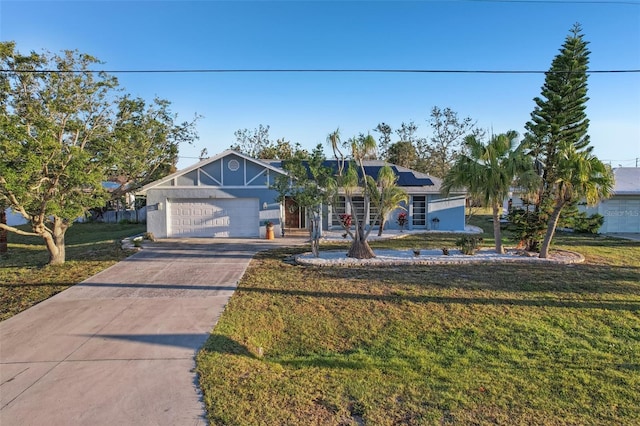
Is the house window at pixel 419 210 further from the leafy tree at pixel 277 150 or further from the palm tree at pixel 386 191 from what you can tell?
the leafy tree at pixel 277 150

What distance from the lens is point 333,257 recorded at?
12047mm

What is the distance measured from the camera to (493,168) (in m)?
11.8

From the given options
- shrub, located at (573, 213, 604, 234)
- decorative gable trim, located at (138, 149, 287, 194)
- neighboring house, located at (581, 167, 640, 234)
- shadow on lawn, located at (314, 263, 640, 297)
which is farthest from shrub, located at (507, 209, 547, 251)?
decorative gable trim, located at (138, 149, 287, 194)

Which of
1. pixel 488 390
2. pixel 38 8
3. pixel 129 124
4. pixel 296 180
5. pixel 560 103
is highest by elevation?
pixel 38 8

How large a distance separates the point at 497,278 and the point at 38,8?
1397 centimetres

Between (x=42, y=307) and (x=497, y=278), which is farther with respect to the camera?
(x=497, y=278)

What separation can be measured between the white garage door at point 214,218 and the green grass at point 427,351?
25.6ft

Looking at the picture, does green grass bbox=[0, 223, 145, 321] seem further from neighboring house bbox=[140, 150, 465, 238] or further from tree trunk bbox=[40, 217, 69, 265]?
neighboring house bbox=[140, 150, 465, 238]

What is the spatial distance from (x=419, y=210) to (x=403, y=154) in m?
21.1

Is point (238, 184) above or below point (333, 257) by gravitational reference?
above

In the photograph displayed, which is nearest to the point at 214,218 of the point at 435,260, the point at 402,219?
the point at 402,219

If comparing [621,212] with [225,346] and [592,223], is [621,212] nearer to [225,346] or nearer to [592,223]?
[592,223]

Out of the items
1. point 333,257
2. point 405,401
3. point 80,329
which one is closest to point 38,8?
point 80,329

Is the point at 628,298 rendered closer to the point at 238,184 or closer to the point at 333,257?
the point at 333,257
